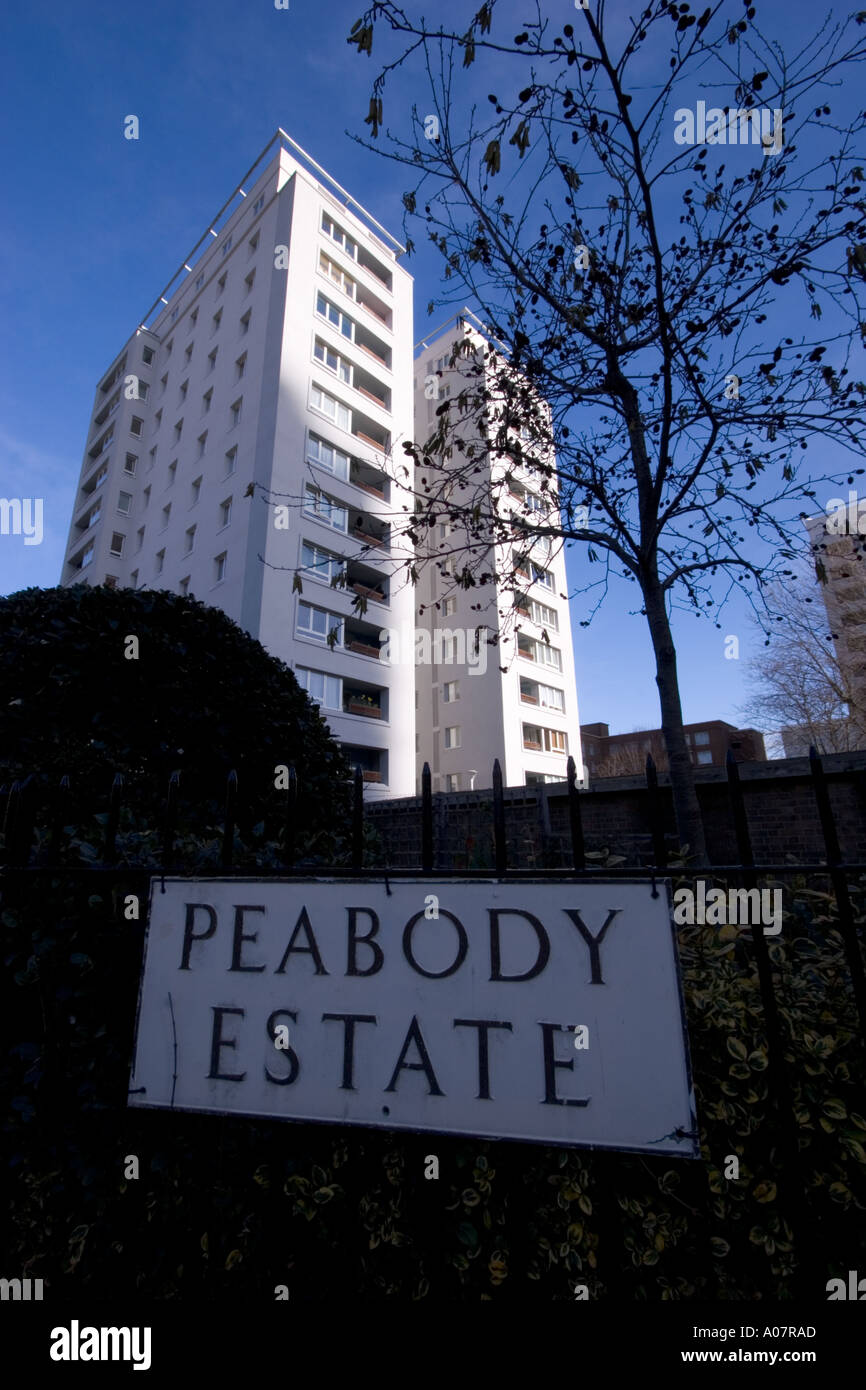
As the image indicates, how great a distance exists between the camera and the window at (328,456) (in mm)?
21797

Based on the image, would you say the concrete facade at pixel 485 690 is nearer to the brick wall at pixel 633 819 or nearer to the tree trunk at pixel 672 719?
the brick wall at pixel 633 819

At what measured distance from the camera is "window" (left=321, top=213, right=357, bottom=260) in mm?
24594

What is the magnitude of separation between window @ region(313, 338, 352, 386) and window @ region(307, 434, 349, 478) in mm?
3320

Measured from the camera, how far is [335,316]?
2417cm

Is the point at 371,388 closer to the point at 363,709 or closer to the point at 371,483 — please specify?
the point at 371,483

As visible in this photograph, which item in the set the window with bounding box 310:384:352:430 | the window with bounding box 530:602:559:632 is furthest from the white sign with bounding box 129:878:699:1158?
the window with bounding box 530:602:559:632

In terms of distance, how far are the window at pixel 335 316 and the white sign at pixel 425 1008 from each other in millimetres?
26779

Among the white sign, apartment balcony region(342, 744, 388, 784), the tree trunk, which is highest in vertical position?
apartment balcony region(342, 744, 388, 784)

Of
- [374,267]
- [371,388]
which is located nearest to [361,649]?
[371,388]

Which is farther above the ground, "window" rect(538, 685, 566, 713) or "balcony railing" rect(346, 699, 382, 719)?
"window" rect(538, 685, 566, 713)

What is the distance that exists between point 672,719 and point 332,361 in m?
23.6

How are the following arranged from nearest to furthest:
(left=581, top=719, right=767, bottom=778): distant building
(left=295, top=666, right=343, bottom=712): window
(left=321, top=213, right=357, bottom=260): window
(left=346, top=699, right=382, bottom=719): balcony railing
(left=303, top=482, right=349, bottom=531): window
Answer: (left=295, top=666, right=343, bottom=712): window < (left=303, top=482, right=349, bottom=531): window < (left=346, top=699, right=382, bottom=719): balcony railing < (left=321, top=213, right=357, bottom=260): window < (left=581, top=719, right=767, bottom=778): distant building

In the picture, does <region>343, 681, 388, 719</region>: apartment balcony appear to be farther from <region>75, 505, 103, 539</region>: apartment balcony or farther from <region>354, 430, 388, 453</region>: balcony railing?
<region>75, 505, 103, 539</region>: apartment balcony
